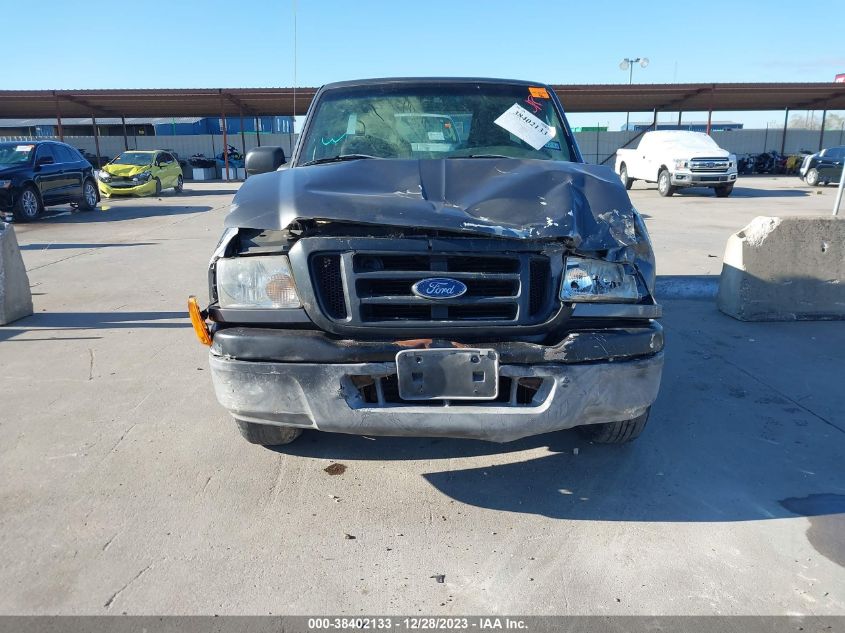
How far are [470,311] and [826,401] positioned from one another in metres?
2.76

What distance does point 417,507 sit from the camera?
9.20ft

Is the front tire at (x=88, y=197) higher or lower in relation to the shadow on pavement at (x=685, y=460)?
higher

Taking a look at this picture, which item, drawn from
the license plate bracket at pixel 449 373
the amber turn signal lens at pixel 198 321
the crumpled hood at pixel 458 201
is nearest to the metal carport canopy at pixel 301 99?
the crumpled hood at pixel 458 201

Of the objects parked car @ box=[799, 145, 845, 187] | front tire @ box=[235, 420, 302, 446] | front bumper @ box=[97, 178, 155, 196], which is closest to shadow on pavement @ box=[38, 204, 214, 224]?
front bumper @ box=[97, 178, 155, 196]

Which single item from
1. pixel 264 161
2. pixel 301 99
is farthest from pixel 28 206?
pixel 301 99

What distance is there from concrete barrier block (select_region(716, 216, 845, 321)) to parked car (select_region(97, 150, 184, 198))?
18368 millimetres

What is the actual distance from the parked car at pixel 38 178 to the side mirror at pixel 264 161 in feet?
35.1

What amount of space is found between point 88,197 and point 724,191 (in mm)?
17160

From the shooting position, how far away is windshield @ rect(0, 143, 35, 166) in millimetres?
13266

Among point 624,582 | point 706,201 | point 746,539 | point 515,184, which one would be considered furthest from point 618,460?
point 706,201

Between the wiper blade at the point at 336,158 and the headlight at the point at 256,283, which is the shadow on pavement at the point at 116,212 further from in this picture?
the headlight at the point at 256,283

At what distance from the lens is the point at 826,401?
3.93 meters

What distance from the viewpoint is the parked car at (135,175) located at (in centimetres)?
1922

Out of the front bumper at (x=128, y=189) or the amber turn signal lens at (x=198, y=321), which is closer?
the amber turn signal lens at (x=198, y=321)
